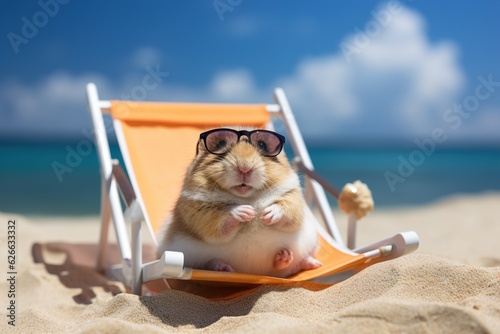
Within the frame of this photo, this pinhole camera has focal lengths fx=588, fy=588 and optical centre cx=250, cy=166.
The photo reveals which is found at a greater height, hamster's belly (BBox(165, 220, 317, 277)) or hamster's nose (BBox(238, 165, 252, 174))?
hamster's nose (BBox(238, 165, 252, 174))

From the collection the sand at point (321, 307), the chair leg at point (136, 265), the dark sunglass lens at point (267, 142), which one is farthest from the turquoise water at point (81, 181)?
the dark sunglass lens at point (267, 142)

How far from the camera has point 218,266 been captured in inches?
94.7

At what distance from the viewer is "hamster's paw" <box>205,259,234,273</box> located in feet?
7.86

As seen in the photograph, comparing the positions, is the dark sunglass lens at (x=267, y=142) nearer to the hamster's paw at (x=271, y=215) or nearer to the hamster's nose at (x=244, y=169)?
the hamster's nose at (x=244, y=169)

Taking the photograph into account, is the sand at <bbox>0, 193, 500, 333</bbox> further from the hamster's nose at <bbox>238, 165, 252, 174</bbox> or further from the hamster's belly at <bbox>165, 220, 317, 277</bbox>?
the hamster's nose at <bbox>238, 165, 252, 174</bbox>

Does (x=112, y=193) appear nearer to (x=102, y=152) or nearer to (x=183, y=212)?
(x=102, y=152)

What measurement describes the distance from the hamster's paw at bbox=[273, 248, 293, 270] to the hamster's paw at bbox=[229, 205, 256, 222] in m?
0.24

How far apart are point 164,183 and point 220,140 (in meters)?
0.95

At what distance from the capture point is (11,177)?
12.9 metres

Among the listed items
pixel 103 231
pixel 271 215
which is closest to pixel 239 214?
pixel 271 215

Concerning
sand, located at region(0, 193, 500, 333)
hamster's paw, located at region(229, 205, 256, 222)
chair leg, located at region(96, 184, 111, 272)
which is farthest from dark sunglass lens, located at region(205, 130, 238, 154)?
chair leg, located at region(96, 184, 111, 272)

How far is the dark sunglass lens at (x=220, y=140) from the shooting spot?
8.07 feet

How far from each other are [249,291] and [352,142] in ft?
109

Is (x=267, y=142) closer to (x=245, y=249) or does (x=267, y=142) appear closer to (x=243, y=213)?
(x=243, y=213)
